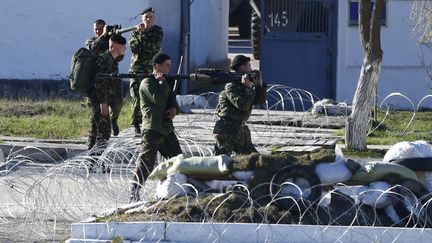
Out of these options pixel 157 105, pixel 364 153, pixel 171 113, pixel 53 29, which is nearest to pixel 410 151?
pixel 171 113

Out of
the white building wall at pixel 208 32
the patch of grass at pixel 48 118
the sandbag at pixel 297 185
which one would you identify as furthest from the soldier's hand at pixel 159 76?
the white building wall at pixel 208 32

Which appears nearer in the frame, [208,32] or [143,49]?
[143,49]

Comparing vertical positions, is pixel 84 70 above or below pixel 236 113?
above

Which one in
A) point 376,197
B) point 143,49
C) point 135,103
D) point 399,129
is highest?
point 143,49

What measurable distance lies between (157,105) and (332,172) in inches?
87.6

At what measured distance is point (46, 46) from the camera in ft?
70.5

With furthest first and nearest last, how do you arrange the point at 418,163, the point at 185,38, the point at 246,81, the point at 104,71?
the point at 185,38, the point at 104,71, the point at 246,81, the point at 418,163

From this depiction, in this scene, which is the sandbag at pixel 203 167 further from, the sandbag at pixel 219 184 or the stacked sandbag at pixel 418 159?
the stacked sandbag at pixel 418 159

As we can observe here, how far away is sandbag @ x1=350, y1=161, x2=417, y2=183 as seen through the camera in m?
8.84

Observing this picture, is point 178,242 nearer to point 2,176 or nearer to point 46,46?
point 2,176

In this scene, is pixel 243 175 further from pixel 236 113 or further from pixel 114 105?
pixel 114 105

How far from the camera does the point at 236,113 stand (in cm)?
1070

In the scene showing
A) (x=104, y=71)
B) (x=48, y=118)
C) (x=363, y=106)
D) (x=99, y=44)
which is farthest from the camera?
(x=48, y=118)

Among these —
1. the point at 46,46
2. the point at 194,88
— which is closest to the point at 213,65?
the point at 194,88
